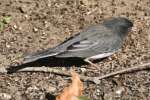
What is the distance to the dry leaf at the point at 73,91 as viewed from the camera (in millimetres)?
7500

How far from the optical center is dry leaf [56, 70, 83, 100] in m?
7.50

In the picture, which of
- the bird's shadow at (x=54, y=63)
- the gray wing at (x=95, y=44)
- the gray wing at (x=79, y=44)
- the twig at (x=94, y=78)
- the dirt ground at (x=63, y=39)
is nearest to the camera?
the dirt ground at (x=63, y=39)

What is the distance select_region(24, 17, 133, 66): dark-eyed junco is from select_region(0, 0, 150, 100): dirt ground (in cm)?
18

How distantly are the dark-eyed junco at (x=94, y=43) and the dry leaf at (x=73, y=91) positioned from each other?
960mm

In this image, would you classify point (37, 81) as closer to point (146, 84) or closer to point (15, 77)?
point (15, 77)

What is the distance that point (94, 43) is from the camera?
9.09 metres

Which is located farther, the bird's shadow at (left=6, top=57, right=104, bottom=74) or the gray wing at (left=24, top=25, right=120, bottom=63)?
the bird's shadow at (left=6, top=57, right=104, bottom=74)

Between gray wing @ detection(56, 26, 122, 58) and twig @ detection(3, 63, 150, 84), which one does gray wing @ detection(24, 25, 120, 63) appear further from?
twig @ detection(3, 63, 150, 84)

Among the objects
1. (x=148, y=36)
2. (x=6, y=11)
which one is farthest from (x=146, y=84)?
(x=6, y=11)

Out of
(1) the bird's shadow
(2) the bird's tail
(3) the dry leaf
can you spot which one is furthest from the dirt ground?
(3) the dry leaf

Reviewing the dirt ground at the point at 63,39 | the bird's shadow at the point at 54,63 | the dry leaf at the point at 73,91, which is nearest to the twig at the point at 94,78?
the dirt ground at the point at 63,39

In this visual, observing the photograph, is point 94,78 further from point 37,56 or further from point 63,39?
point 63,39

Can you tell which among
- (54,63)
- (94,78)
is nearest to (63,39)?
(54,63)

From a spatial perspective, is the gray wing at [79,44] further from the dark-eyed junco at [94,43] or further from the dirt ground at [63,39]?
the dirt ground at [63,39]
